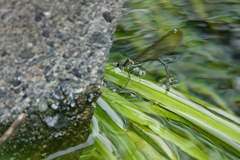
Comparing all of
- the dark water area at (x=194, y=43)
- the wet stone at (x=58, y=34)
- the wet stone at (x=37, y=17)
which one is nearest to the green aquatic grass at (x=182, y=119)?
the dark water area at (x=194, y=43)

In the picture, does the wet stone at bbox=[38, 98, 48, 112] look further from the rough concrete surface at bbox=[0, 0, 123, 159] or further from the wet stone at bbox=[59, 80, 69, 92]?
the wet stone at bbox=[59, 80, 69, 92]

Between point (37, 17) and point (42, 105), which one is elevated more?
point (37, 17)

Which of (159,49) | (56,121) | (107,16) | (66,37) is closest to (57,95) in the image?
(56,121)

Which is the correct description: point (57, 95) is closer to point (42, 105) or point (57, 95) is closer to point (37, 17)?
point (42, 105)

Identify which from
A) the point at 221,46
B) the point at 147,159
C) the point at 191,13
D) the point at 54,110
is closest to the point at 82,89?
the point at 54,110

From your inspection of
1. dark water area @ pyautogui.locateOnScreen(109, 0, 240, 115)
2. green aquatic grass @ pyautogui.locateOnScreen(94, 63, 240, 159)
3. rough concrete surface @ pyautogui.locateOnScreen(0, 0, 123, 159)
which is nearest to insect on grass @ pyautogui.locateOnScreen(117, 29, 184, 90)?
dark water area @ pyautogui.locateOnScreen(109, 0, 240, 115)

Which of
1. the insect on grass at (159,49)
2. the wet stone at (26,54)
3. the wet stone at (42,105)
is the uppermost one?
the wet stone at (26,54)

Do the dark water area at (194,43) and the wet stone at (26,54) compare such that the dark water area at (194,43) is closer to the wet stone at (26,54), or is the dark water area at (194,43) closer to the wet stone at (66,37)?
the wet stone at (66,37)
